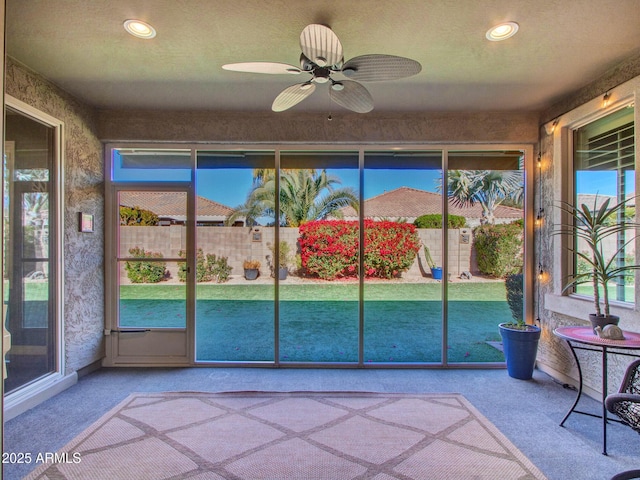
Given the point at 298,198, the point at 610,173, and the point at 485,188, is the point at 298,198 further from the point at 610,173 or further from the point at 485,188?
the point at 610,173

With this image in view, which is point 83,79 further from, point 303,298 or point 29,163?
point 303,298

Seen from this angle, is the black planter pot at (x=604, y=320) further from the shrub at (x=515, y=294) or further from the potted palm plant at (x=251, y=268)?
the potted palm plant at (x=251, y=268)

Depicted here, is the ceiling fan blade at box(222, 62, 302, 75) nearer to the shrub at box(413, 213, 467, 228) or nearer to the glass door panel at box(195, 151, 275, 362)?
the glass door panel at box(195, 151, 275, 362)

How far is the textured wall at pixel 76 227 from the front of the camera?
3357 mm

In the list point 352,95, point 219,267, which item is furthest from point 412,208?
point 219,267

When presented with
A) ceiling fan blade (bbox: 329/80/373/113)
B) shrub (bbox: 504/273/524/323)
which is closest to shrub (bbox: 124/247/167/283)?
ceiling fan blade (bbox: 329/80/373/113)

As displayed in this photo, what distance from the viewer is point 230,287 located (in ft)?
13.7

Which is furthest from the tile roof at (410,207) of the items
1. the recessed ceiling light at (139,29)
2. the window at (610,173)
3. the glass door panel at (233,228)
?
the recessed ceiling light at (139,29)

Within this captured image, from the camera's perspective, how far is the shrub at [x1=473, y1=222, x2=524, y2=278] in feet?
13.1

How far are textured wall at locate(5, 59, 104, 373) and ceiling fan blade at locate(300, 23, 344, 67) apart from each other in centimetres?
257

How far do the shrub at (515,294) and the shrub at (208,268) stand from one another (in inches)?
126

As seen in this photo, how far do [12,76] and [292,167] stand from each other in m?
2.50

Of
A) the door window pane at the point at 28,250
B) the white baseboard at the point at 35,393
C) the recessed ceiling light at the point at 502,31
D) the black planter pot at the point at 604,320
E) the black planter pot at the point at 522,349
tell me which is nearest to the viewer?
the recessed ceiling light at the point at 502,31

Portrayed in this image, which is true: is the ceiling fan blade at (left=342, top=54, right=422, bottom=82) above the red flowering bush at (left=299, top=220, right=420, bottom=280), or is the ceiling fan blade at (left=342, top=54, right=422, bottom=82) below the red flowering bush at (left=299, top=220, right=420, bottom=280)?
above
